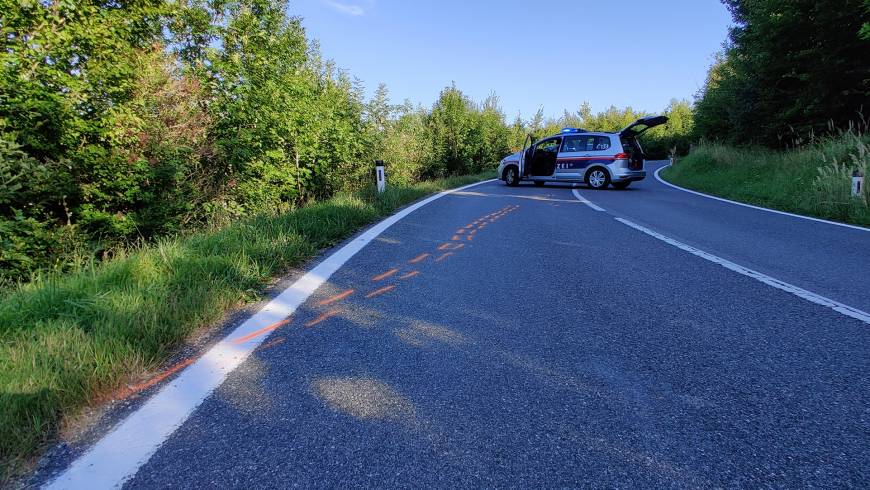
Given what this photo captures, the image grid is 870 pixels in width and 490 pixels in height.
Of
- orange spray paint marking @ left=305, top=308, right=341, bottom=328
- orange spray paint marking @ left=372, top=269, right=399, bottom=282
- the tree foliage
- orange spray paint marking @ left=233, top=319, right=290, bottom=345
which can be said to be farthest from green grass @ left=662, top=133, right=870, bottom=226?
the tree foliage

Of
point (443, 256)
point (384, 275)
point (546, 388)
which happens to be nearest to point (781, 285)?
point (546, 388)

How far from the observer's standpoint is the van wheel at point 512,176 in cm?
1742

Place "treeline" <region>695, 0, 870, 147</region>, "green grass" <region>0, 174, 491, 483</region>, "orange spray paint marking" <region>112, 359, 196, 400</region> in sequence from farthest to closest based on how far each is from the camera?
"treeline" <region>695, 0, 870, 147</region> < "orange spray paint marking" <region>112, 359, 196, 400</region> < "green grass" <region>0, 174, 491, 483</region>

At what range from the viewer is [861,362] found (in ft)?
7.79

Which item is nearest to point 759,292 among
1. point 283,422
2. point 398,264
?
point 398,264

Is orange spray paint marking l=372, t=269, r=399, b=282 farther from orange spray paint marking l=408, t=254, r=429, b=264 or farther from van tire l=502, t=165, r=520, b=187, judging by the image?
van tire l=502, t=165, r=520, b=187

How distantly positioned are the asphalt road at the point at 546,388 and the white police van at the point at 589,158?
36.6 ft

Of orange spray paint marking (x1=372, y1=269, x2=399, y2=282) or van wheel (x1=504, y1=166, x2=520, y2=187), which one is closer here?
orange spray paint marking (x1=372, y1=269, x2=399, y2=282)

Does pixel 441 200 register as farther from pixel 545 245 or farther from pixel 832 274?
pixel 832 274

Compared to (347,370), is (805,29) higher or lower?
higher

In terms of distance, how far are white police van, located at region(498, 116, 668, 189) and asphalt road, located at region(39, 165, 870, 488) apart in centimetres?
1115

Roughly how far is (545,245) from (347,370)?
388cm

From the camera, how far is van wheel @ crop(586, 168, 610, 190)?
15.3m

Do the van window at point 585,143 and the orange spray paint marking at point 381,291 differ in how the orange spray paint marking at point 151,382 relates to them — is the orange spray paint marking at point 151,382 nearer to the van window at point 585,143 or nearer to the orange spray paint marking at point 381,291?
the orange spray paint marking at point 381,291
